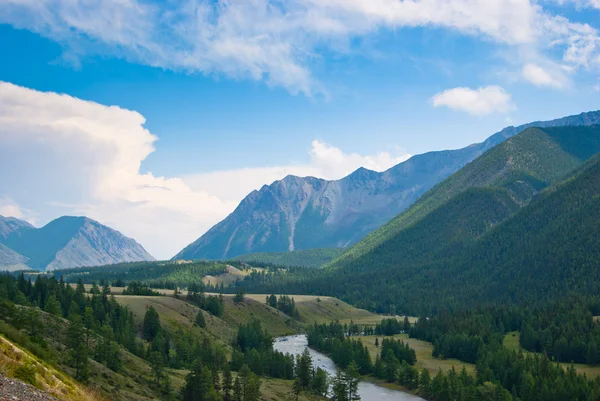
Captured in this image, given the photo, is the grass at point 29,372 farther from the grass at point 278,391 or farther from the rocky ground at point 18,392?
the grass at point 278,391

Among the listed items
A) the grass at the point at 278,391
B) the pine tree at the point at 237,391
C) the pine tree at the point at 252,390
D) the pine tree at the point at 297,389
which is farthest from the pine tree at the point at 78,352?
the pine tree at the point at 297,389

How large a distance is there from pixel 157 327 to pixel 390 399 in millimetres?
86342

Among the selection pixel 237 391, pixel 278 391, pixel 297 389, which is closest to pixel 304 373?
pixel 278 391

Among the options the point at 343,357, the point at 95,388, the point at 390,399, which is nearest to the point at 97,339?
the point at 95,388

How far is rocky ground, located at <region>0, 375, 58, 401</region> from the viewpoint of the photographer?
46697mm

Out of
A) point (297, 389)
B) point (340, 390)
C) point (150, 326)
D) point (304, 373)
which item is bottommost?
point (340, 390)

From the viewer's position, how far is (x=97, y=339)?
401 ft

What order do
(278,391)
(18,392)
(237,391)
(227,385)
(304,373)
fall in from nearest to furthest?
(18,392) < (237,391) < (227,385) < (278,391) < (304,373)

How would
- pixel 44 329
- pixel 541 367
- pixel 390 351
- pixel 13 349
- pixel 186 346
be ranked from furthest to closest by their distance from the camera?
pixel 390 351
pixel 186 346
pixel 541 367
pixel 44 329
pixel 13 349

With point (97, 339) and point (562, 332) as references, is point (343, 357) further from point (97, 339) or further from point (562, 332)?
point (97, 339)

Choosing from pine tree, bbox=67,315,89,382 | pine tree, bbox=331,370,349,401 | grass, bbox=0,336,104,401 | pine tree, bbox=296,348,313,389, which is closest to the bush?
grass, bbox=0,336,104,401

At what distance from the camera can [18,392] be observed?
48656 millimetres

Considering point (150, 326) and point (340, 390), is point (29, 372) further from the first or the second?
point (150, 326)

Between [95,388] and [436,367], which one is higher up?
[95,388]
